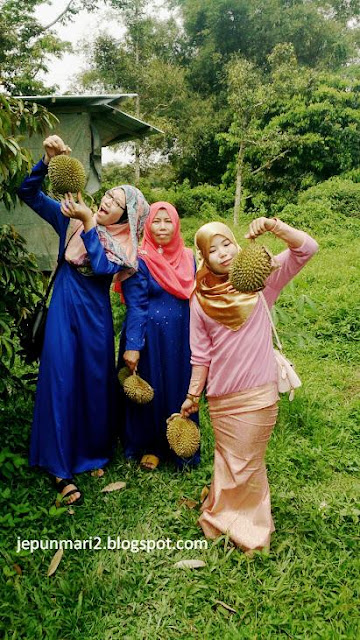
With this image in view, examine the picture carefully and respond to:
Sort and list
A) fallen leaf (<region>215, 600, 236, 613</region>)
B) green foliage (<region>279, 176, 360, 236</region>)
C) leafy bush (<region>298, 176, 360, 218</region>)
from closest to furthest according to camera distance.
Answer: fallen leaf (<region>215, 600, 236, 613</region>)
green foliage (<region>279, 176, 360, 236</region>)
leafy bush (<region>298, 176, 360, 218</region>)

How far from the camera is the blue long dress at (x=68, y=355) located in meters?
2.59

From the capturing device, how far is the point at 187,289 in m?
2.81

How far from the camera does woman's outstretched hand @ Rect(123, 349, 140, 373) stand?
2.73 meters

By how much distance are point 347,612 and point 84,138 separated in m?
5.76

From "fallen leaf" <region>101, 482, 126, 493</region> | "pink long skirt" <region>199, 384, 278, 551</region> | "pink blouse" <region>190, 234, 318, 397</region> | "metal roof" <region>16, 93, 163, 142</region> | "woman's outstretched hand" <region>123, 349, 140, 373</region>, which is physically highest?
"metal roof" <region>16, 93, 163, 142</region>

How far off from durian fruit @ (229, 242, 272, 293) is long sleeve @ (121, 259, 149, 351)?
40.7 inches

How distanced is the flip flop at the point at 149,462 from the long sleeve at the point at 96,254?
1157 mm

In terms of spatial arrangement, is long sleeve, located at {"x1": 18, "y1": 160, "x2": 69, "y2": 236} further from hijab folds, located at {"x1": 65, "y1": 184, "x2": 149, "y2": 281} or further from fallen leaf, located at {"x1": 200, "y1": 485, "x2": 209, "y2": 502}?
Result: fallen leaf, located at {"x1": 200, "y1": 485, "x2": 209, "y2": 502}

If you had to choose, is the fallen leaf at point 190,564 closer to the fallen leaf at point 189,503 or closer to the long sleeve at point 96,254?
the fallen leaf at point 189,503

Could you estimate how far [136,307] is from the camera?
9.07ft

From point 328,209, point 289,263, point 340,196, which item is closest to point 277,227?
point 289,263

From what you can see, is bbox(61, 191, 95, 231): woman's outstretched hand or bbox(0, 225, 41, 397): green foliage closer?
bbox(61, 191, 95, 231): woman's outstretched hand

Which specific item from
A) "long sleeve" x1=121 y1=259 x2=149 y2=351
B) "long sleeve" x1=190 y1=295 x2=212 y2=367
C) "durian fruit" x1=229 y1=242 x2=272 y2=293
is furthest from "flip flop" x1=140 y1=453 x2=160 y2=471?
"durian fruit" x1=229 y1=242 x2=272 y2=293

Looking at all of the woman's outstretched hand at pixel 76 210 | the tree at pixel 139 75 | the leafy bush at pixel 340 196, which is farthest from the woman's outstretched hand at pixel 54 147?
the tree at pixel 139 75
